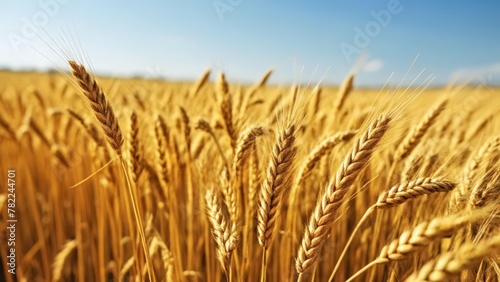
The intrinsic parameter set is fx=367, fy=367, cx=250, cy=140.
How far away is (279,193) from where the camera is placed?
3.07 feet

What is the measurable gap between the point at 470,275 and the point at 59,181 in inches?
112

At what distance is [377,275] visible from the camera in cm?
162

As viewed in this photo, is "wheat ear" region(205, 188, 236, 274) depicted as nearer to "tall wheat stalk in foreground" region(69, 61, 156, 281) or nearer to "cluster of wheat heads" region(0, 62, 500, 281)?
"cluster of wheat heads" region(0, 62, 500, 281)

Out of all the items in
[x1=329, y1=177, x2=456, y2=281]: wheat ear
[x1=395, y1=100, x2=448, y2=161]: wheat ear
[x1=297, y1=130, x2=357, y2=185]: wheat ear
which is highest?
[x1=395, y1=100, x2=448, y2=161]: wheat ear

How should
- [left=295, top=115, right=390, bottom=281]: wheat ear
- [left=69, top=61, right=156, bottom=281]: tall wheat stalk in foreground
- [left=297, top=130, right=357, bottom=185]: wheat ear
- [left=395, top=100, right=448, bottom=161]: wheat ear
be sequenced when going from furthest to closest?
[left=395, top=100, right=448, bottom=161]: wheat ear, [left=297, top=130, right=357, bottom=185]: wheat ear, [left=69, top=61, right=156, bottom=281]: tall wheat stalk in foreground, [left=295, top=115, right=390, bottom=281]: wheat ear

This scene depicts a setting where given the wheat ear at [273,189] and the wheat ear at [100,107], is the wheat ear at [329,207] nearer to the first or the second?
the wheat ear at [273,189]

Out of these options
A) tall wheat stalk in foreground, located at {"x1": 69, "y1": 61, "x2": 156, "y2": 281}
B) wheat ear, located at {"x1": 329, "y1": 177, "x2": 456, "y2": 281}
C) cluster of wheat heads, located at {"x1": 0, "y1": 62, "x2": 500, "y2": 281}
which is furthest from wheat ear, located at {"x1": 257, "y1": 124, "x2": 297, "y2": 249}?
tall wheat stalk in foreground, located at {"x1": 69, "y1": 61, "x2": 156, "y2": 281}

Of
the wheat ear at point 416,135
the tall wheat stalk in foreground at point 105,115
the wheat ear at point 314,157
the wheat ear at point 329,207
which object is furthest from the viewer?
the wheat ear at point 416,135

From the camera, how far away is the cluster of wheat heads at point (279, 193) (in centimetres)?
91

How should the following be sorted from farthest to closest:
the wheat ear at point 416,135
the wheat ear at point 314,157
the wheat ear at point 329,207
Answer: the wheat ear at point 416,135
the wheat ear at point 314,157
the wheat ear at point 329,207

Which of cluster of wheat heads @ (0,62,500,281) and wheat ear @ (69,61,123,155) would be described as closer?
cluster of wheat heads @ (0,62,500,281)

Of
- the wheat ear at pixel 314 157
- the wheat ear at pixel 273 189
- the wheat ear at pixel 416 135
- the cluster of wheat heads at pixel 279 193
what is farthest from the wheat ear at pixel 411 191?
the wheat ear at pixel 416 135

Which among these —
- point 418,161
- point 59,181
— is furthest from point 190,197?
point 59,181

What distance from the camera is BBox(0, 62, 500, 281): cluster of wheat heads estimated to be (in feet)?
3.00
